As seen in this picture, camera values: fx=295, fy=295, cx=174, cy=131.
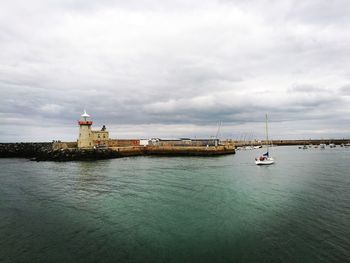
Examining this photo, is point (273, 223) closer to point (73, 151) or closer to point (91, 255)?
point (91, 255)

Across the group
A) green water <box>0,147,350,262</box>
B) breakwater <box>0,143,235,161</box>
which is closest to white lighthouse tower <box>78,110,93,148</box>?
breakwater <box>0,143,235,161</box>

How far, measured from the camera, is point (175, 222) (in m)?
18.1

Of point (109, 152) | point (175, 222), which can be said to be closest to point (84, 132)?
point (109, 152)

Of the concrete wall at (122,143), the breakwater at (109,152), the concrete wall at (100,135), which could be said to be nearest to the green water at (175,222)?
the breakwater at (109,152)

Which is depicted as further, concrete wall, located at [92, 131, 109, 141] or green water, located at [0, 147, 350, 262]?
concrete wall, located at [92, 131, 109, 141]

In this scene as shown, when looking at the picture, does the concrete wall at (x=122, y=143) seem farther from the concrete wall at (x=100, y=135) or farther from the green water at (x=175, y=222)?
the green water at (x=175, y=222)

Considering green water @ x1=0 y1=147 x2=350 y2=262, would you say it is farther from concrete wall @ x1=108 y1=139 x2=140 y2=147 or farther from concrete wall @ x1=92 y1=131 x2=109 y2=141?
concrete wall @ x1=108 y1=139 x2=140 y2=147

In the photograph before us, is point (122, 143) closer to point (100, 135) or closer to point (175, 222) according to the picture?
point (100, 135)

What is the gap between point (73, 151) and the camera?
63.8m

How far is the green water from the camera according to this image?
1357 centimetres

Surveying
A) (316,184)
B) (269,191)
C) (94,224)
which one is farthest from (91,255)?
(316,184)

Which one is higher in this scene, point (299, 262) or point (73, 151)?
point (73, 151)

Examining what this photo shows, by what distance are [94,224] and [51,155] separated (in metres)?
49.6

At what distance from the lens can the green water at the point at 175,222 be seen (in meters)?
13.6
